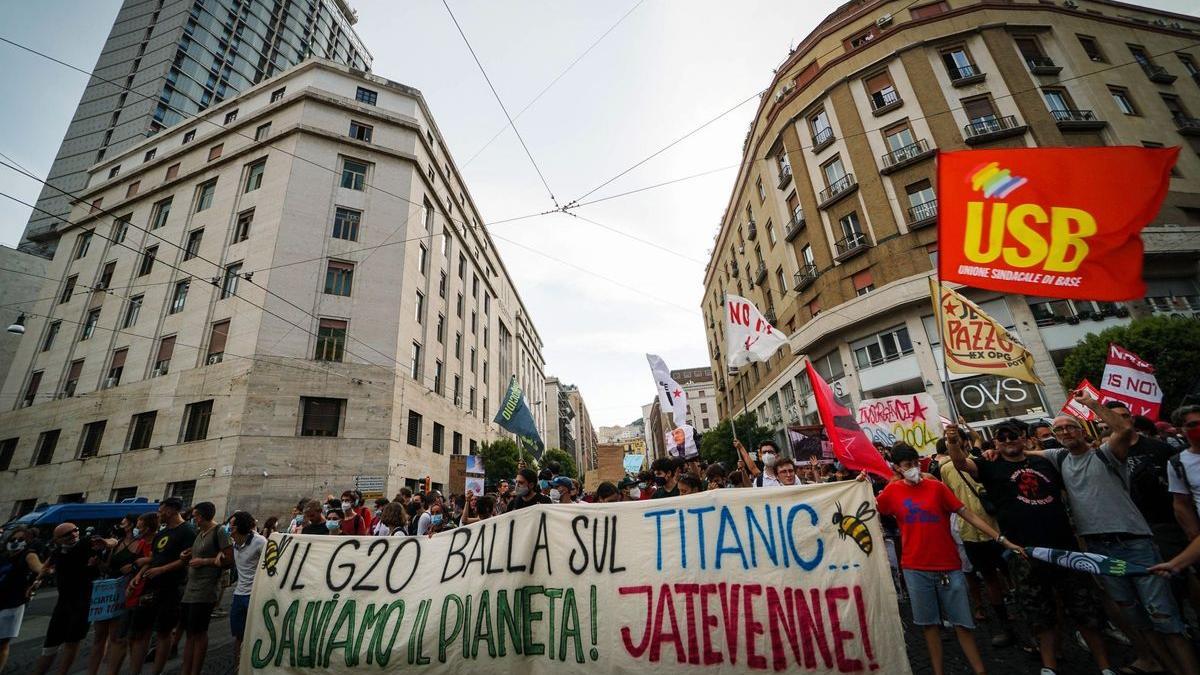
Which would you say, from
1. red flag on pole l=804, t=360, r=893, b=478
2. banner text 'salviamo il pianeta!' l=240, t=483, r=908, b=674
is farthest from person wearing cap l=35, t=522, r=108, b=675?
red flag on pole l=804, t=360, r=893, b=478

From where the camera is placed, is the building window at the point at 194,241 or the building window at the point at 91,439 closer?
the building window at the point at 91,439

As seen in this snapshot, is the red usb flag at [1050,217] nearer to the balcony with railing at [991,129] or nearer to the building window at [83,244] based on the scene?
the balcony with railing at [991,129]

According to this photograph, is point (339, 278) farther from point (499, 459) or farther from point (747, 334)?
point (747, 334)

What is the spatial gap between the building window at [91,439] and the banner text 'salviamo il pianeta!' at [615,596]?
27.0 meters

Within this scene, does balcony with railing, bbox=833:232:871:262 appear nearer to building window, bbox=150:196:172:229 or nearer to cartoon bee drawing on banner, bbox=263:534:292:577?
cartoon bee drawing on banner, bbox=263:534:292:577

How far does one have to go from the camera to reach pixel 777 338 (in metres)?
9.23

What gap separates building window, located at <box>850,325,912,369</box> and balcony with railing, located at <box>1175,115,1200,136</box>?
1918 centimetres

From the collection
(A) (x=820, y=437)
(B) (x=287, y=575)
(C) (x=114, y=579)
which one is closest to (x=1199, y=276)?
(A) (x=820, y=437)

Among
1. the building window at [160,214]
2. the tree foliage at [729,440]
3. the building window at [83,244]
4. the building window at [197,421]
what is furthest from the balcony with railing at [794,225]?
the building window at [83,244]

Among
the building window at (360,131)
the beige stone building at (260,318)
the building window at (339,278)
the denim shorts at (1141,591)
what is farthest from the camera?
the building window at (360,131)

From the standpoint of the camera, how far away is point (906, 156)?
21578 mm

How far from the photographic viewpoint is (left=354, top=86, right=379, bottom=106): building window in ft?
85.0

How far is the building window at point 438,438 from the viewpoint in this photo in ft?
79.2

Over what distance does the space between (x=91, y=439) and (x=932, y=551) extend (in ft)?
110
